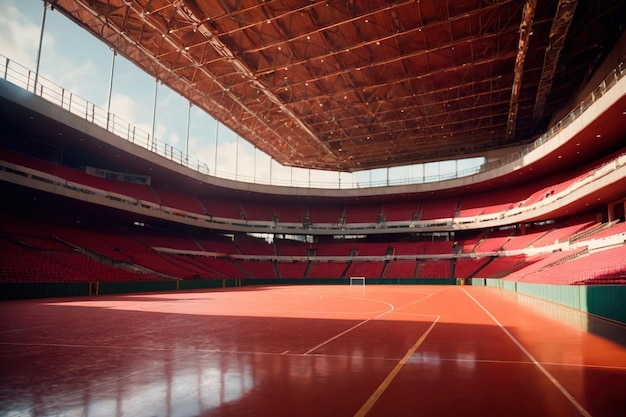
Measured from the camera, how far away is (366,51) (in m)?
33.6

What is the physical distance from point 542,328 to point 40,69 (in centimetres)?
3676

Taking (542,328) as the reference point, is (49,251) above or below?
above

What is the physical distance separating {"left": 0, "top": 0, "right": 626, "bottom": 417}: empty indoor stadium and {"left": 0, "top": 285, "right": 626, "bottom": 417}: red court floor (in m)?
0.07

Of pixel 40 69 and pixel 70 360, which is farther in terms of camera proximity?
pixel 40 69

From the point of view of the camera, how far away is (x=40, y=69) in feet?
100

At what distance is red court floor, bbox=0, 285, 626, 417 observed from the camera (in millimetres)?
6051

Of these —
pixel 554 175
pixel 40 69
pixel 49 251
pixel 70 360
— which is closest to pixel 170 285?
pixel 49 251

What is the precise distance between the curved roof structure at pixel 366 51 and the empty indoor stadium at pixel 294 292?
21 cm

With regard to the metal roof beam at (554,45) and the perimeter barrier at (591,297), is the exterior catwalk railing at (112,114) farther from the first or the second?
the perimeter barrier at (591,297)

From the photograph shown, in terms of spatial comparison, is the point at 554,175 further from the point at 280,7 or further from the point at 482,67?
the point at 280,7

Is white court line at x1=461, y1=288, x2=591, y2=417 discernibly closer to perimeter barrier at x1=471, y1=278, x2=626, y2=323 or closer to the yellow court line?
the yellow court line

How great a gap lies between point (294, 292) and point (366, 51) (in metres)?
22.7

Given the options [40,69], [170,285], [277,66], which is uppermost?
[277,66]

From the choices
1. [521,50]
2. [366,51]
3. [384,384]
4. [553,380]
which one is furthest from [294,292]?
[553,380]
